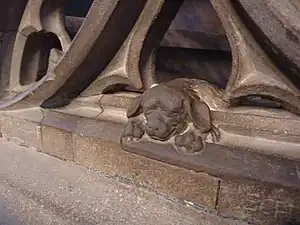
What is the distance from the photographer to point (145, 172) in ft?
2.50

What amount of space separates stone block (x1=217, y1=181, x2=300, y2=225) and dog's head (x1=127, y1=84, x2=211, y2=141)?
116mm

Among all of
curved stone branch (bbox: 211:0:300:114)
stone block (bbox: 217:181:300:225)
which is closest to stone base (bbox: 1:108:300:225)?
stone block (bbox: 217:181:300:225)

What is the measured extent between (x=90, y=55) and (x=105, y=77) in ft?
0.20

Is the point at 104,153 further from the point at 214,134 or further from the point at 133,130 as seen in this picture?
the point at 214,134

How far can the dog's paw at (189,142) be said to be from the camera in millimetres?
685

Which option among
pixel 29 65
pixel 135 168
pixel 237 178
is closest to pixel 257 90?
pixel 237 178

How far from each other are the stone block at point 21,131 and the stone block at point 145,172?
0.13 metres

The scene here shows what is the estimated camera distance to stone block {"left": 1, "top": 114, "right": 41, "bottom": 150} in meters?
0.95

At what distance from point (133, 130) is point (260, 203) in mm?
260

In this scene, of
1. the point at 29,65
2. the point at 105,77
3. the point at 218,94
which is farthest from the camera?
the point at 29,65

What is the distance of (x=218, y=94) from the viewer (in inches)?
28.2

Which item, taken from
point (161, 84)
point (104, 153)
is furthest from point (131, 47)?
point (104, 153)

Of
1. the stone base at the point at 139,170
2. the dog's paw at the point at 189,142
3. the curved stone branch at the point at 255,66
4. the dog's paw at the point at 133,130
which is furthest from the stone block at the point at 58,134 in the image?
the curved stone branch at the point at 255,66

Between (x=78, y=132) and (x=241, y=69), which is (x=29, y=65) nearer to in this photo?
(x=78, y=132)
